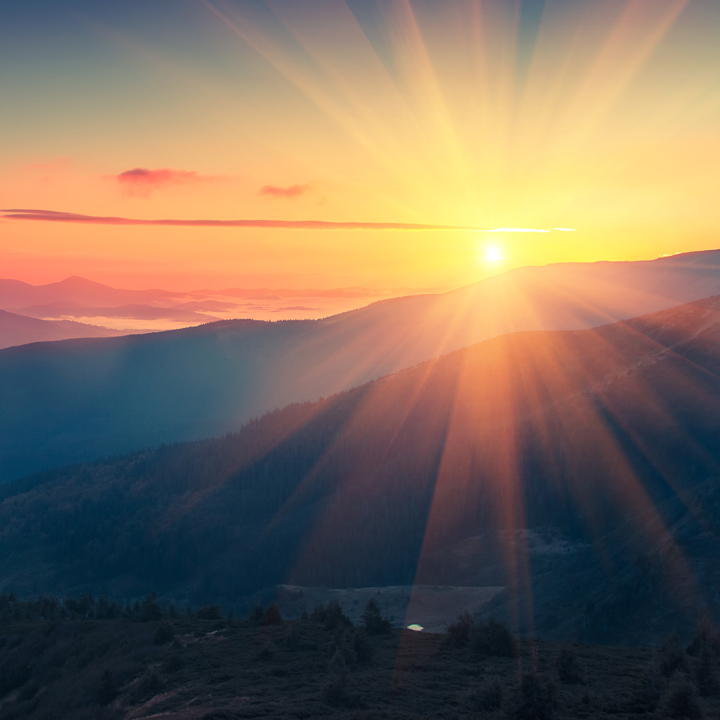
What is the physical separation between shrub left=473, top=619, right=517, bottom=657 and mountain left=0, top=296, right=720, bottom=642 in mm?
27714

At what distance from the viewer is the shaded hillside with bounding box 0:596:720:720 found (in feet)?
78.3

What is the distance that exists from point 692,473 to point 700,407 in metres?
17.0

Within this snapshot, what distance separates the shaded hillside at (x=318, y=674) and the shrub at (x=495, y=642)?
0.11 meters

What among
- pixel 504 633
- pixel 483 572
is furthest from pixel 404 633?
pixel 483 572

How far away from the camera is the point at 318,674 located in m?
31.8

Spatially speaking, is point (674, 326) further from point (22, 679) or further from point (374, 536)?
point (22, 679)

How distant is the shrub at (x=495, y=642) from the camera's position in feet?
115

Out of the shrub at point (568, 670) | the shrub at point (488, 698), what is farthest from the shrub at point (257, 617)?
the shrub at point (488, 698)

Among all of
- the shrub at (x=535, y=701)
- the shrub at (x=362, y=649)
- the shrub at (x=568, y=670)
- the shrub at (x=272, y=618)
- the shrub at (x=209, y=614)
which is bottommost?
the shrub at (x=209, y=614)

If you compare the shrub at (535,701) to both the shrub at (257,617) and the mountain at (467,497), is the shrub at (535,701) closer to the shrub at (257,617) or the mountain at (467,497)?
the shrub at (257,617)

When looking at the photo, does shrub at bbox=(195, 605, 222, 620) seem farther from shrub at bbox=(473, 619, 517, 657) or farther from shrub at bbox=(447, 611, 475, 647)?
shrub at bbox=(473, 619, 517, 657)

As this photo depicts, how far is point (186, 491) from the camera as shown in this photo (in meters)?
167

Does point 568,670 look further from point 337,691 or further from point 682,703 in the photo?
point 337,691

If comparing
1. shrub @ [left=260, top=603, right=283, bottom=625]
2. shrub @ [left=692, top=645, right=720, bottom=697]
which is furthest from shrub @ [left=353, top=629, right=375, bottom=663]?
shrub @ [left=692, top=645, right=720, bottom=697]
